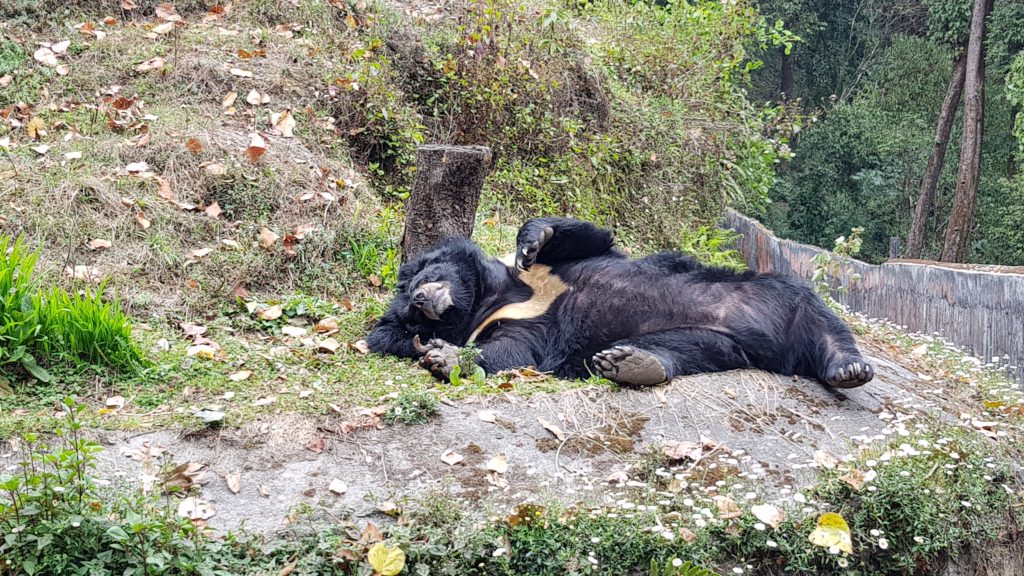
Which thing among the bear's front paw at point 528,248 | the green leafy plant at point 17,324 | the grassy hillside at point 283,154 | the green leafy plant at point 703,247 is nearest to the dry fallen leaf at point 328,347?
the grassy hillside at point 283,154

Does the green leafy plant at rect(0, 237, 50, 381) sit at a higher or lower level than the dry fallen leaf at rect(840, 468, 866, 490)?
higher

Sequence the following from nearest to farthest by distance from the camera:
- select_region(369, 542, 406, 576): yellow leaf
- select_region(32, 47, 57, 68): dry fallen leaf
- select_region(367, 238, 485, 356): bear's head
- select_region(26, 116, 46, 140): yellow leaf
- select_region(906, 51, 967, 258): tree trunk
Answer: select_region(369, 542, 406, 576): yellow leaf
select_region(367, 238, 485, 356): bear's head
select_region(26, 116, 46, 140): yellow leaf
select_region(32, 47, 57, 68): dry fallen leaf
select_region(906, 51, 967, 258): tree trunk

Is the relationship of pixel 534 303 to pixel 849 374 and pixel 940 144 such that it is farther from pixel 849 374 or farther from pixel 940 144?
pixel 940 144

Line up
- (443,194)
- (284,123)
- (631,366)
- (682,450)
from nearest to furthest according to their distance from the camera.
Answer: (682,450), (631,366), (443,194), (284,123)

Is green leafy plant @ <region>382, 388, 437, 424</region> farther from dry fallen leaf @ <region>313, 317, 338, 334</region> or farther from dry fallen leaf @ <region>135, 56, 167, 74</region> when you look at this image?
dry fallen leaf @ <region>135, 56, 167, 74</region>

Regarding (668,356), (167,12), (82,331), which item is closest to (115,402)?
(82,331)

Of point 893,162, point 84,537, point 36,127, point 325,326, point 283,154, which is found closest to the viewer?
point 84,537

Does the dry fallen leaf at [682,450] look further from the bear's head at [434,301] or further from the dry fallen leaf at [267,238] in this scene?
the dry fallen leaf at [267,238]

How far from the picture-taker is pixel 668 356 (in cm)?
456

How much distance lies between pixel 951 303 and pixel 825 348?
3771 mm

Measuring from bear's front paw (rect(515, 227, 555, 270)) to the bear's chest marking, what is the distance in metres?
0.26

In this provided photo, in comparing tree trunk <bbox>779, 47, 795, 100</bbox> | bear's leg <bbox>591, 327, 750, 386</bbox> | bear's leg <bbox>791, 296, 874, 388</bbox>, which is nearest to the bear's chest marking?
bear's leg <bbox>591, 327, 750, 386</bbox>

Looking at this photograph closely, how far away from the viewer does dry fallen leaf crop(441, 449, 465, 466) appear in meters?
3.60

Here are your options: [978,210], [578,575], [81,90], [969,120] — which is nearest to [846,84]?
[978,210]
